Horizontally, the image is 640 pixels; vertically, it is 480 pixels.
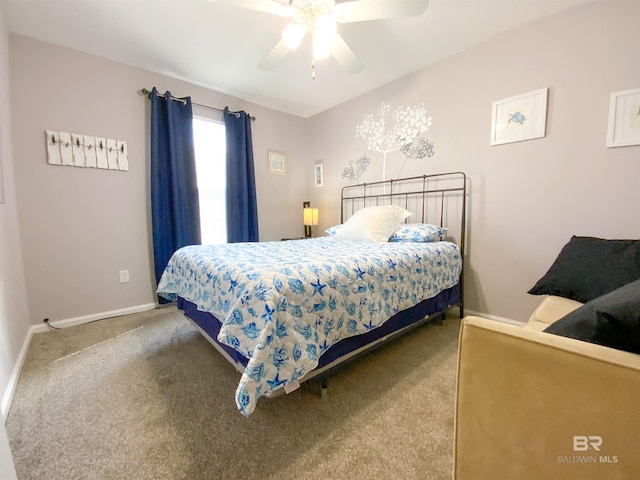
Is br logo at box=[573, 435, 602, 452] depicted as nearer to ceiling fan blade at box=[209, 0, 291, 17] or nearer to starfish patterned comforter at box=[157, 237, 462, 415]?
starfish patterned comforter at box=[157, 237, 462, 415]

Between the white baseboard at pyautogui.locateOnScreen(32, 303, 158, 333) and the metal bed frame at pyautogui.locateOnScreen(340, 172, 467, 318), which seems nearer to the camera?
the white baseboard at pyautogui.locateOnScreen(32, 303, 158, 333)

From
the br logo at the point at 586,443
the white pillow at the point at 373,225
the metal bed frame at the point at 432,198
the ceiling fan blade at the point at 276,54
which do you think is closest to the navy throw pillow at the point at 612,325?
the br logo at the point at 586,443

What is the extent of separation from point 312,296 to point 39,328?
8.72ft

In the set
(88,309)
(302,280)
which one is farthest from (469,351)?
(88,309)

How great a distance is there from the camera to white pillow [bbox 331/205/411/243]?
249 centimetres

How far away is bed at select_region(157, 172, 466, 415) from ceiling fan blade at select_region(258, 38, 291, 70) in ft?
4.86

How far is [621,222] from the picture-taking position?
1793mm

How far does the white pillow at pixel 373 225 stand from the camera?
2.49 meters

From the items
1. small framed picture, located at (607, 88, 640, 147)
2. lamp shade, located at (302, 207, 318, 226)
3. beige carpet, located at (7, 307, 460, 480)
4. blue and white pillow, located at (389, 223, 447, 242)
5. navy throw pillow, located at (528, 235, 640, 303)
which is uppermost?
small framed picture, located at (607, 88, 640, 147)

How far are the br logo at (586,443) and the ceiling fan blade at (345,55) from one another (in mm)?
2184

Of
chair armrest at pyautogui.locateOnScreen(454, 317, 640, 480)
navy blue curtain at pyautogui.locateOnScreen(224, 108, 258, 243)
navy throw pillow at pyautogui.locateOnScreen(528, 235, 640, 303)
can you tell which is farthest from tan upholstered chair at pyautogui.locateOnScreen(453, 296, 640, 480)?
navy blue curtain at pyautogui.locateOnScreen(224, 108, 258, 243)

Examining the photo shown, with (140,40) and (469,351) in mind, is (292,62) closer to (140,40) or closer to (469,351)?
(140,40)

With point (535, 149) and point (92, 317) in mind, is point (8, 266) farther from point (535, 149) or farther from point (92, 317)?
point (535, 149)

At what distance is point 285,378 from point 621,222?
8.07ft
